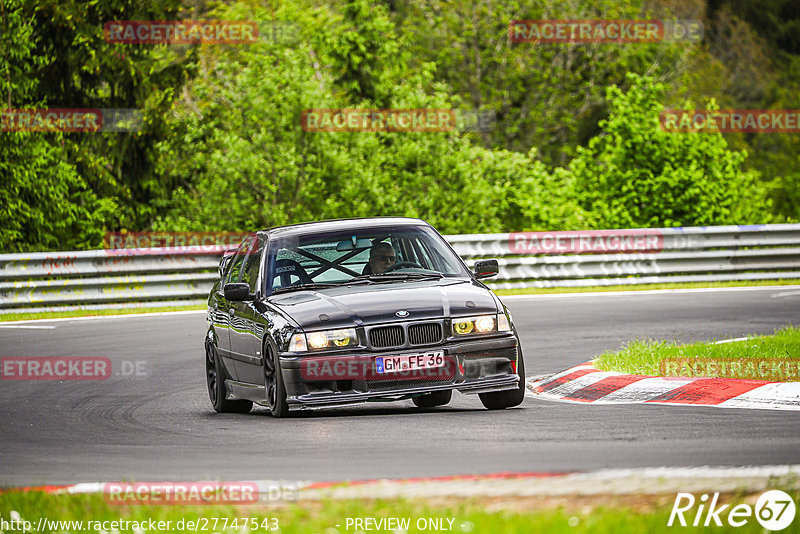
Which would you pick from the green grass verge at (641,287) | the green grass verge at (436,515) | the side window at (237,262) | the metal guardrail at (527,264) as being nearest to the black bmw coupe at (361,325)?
the side window at (237,262)

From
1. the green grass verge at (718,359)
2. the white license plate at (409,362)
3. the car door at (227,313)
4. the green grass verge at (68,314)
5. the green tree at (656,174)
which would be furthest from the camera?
the green tree at (656,174)

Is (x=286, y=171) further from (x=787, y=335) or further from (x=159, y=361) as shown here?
(x=787, y=335)

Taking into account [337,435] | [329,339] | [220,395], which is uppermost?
[329,339]

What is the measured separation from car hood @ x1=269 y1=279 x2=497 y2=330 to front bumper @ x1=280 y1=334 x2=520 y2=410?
23cm

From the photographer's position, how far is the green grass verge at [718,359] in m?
10.9

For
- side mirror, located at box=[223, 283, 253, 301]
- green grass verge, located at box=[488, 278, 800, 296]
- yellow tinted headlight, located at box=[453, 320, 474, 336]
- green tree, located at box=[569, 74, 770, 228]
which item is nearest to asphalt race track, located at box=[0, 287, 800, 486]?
yellow tinted headlight, located at box=[453, 320, 474, 336]

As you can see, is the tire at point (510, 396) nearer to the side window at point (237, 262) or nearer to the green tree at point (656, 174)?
the side window at point (237, 262)

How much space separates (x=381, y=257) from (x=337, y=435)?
2.47 m

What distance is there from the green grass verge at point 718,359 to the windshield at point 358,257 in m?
1.86

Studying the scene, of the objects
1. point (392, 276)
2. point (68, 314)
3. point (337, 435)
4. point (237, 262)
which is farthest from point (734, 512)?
point (68, 314)

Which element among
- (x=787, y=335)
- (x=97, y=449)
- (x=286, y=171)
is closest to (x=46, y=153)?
(x=286, y=171)

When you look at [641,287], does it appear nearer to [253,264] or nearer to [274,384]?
[253,264]

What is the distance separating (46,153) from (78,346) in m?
14.6

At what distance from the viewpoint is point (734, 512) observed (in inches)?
218
